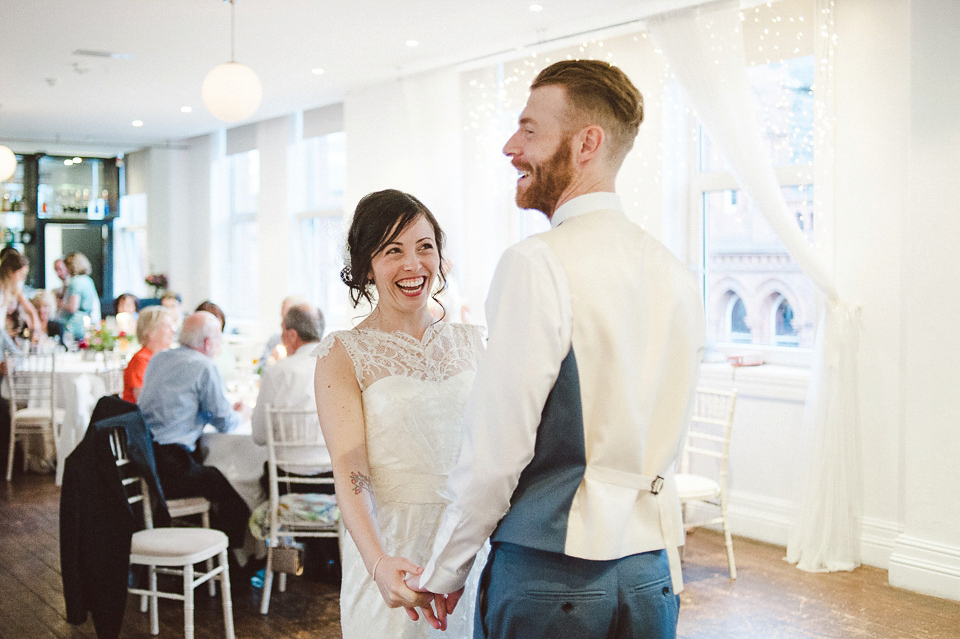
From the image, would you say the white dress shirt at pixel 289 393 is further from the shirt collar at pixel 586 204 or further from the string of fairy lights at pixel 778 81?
the shirt collar at pixel 586 204

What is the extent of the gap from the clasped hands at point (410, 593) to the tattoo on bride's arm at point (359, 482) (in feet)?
0.71

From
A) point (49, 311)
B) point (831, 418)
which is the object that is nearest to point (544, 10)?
point (831, 418)

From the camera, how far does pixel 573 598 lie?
1280 mm

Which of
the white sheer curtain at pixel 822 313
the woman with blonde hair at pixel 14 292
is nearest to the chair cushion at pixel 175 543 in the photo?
the white sheer curtain at pixel 822 313

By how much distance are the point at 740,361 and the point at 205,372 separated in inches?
121

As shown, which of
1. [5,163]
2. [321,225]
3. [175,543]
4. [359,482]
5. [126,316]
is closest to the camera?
[359,482]

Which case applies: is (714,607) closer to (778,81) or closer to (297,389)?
(297,389)

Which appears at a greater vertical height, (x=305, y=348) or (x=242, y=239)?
(x=242, y=239)

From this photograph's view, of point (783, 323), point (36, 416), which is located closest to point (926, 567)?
point (783, 323)

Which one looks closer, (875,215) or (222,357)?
(875,215)

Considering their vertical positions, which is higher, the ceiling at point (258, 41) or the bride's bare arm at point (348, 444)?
the ceiling at point (258, 41)

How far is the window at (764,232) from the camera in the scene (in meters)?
5.08

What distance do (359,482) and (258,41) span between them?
516cm

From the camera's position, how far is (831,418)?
452 cm
